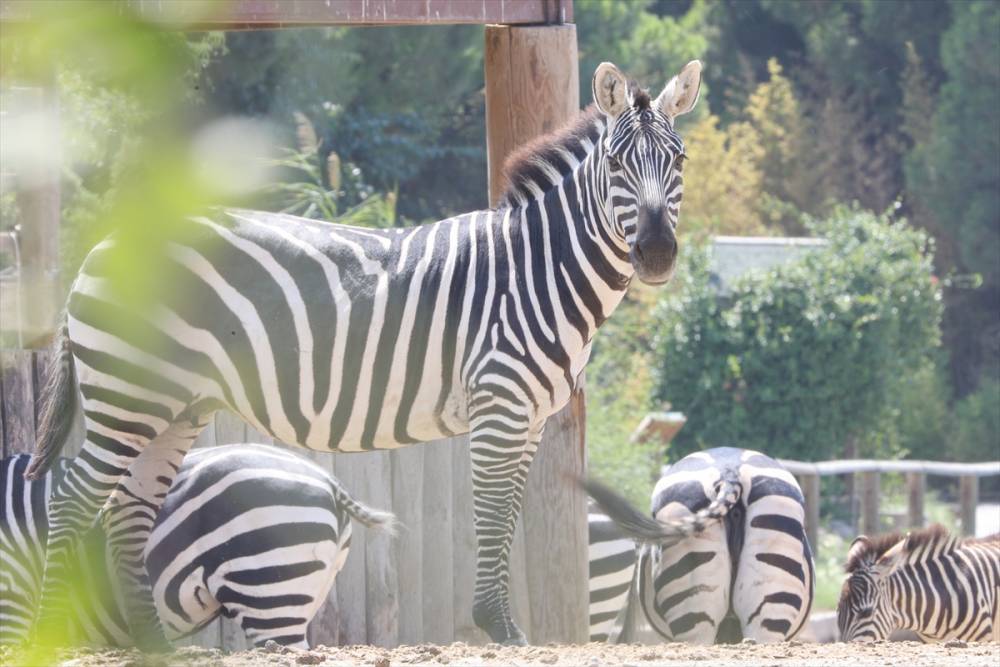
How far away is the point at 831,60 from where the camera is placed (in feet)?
91.0

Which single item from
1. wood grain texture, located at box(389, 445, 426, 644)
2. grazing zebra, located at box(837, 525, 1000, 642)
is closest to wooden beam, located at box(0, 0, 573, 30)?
wood grain texture, located at box(389, 445, 426, 644)

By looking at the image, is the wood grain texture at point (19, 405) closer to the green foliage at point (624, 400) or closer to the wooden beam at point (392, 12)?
the wooden beam at point (392, 12)

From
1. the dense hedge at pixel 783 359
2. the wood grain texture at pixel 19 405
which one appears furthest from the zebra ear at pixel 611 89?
the dense hedge at pixel 783 359

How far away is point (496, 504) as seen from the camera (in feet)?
15.6

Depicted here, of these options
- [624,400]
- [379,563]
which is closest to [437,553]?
[379,563]

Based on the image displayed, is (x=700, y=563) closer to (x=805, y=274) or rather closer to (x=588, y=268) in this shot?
(x=588, y=268)

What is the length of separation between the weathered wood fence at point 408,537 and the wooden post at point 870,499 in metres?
6.37

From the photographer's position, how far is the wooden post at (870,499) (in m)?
11.7

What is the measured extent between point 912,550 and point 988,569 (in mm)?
425

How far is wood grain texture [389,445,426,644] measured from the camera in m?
6.16

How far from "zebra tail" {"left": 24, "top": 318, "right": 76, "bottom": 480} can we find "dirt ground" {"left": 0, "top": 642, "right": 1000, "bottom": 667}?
0.81 m

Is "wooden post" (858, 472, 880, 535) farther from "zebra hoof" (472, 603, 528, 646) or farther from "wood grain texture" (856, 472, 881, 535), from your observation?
"zebra hoof" (472, 603, 528, 646)

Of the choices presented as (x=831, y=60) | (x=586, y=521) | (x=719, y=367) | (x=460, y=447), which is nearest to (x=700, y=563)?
(x=586, y=521)

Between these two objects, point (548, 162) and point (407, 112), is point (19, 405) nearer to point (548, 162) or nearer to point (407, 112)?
A: point (548, 162)
